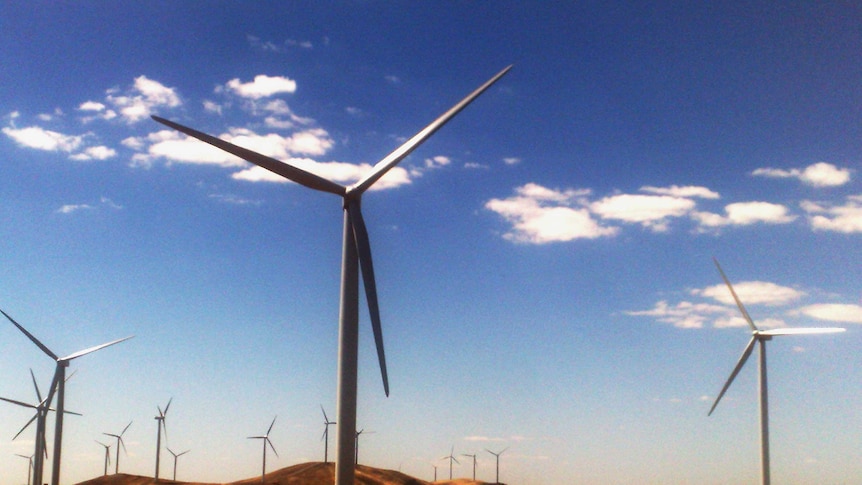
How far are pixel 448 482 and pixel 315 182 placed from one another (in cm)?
13561

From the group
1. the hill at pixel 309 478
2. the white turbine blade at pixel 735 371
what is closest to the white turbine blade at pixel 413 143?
the white turbine blade at pixel 735 371

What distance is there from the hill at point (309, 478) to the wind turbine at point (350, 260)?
104m

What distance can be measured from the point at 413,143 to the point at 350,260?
23.4 feet

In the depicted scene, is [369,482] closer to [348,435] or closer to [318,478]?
[318,478]

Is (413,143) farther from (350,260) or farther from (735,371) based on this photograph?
(735,371)

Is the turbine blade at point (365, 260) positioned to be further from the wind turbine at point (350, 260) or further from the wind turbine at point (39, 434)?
the wind turbine at point (39, 434)

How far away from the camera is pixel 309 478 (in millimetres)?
142000

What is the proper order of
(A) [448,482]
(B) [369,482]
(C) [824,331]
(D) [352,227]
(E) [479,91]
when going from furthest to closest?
(A) [448,482] < (B) [369,482] < (C) [824,331] < (E) [479,91] < (D) [352,227]

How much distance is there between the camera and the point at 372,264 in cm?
3553

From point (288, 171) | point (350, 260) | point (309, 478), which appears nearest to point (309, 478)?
point (309, 478)

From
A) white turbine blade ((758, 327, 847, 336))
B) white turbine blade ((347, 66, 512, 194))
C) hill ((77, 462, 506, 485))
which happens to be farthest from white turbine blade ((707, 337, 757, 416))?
hill ((77, 462, 506, 485))

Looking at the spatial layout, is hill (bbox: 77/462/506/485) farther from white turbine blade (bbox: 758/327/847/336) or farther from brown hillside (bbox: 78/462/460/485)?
white turbine blade (bbox: 758/327/847/336)

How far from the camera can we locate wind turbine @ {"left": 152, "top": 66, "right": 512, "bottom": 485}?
3052cm

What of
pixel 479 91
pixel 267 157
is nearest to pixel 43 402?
pixel 267 157
